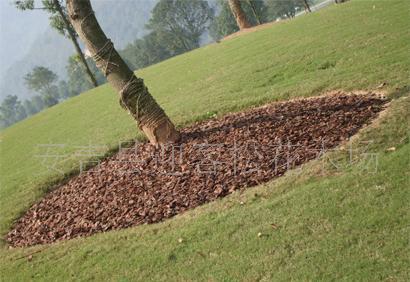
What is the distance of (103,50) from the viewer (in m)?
8.72

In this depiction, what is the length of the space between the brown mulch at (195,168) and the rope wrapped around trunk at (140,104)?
22.0 inches

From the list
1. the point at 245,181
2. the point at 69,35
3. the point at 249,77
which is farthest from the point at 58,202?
the point at 69,35

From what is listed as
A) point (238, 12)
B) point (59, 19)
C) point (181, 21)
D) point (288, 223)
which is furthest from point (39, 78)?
point (288, 223)

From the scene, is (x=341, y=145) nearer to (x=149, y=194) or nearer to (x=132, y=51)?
(x=149, y=194)

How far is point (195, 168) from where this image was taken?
802 cm

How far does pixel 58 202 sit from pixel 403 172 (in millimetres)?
6267

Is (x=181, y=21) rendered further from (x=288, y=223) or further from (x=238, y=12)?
(x=288, y=223)

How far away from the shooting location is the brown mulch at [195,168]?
24.4ft

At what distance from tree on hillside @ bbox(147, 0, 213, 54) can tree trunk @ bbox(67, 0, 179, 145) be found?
10164 centimetres

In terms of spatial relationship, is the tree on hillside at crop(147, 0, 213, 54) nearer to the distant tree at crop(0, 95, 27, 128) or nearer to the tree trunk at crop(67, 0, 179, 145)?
the distant tree at crop(0, 95, 27, 128)

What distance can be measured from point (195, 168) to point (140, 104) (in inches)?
69.0

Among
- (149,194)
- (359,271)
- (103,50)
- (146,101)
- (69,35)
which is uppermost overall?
(69,35)

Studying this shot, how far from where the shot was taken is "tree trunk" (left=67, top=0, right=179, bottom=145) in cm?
864

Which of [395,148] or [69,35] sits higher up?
[69,35]
